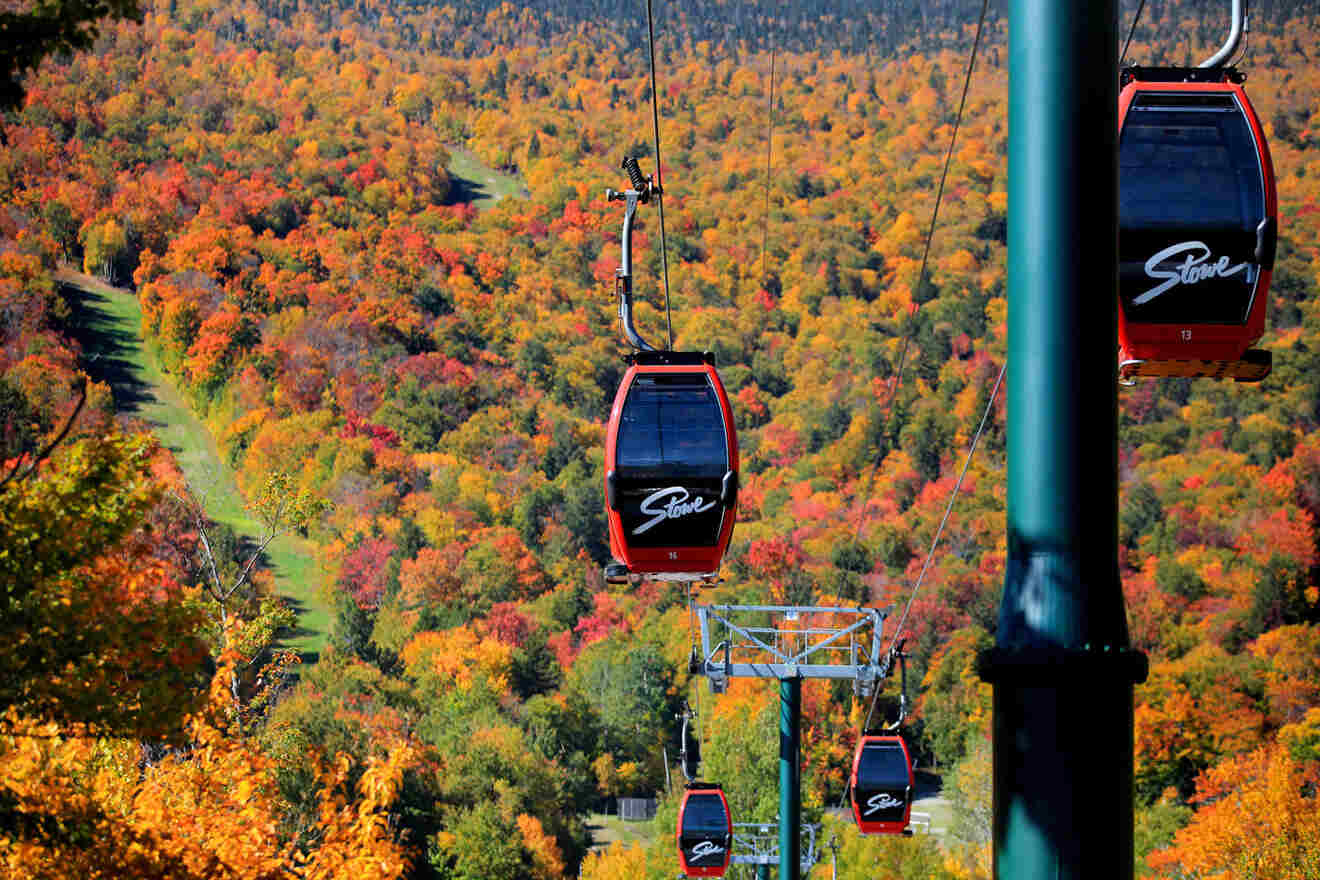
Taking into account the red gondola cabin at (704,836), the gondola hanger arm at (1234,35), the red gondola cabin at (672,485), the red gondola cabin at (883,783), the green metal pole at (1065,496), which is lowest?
the red gondola cabin at (704,836)

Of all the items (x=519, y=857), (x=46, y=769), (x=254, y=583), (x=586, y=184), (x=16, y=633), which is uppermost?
(x=586, y=184)

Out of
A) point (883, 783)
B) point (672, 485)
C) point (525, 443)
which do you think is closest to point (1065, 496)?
point (672, 485)

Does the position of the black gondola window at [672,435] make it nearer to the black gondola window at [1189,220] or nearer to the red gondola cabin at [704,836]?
the black gondola window at [1189,220]

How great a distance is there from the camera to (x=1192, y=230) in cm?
507

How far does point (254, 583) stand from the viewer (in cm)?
6016

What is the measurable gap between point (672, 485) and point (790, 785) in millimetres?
9056

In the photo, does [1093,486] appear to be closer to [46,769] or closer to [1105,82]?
[1105,82]

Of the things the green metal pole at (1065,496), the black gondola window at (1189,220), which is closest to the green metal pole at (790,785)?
the black gondola window at (1189,220)

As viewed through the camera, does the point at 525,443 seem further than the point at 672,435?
Yes

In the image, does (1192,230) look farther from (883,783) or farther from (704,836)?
(704,836)

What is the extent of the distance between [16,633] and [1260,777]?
37.9 m

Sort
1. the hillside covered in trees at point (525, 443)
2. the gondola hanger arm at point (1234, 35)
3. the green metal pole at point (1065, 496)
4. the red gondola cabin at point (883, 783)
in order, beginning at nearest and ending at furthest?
1. the green metal pole at point (1065, 496)
2. the gondola hanger arm at point (1234, 35)
3. the hillside covered in trees at point (525, 443)
4. the red gondola cabin at point (883, 783)

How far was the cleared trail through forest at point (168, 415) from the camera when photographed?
70125 millimetres

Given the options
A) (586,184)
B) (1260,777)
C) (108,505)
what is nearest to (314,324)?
(586,184)
